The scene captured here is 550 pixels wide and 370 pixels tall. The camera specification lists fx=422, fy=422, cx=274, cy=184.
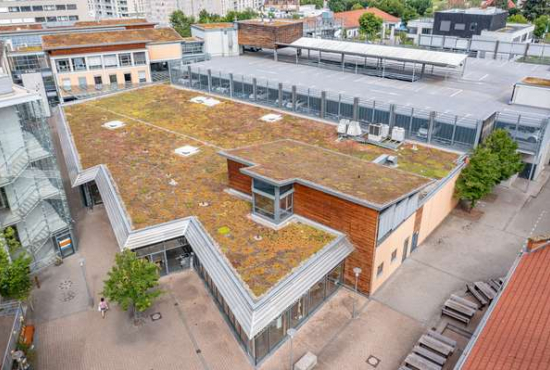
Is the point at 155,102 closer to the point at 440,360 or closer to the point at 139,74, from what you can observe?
the point at 139,74

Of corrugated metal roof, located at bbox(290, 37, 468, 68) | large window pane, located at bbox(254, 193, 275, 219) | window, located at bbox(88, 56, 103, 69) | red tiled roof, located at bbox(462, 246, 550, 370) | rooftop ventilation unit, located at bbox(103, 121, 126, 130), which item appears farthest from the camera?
window, located at bbox(88, 56, 103, 69)

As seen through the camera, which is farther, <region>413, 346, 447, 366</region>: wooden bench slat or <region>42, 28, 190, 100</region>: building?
<region>42, 28, 190, 100</region>: building

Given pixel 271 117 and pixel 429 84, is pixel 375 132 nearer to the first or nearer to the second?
pixel 271 117

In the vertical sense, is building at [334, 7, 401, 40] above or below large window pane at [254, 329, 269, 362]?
above

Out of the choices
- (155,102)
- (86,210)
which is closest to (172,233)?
(86,210)

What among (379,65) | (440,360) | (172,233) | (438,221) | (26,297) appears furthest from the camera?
(379,65)

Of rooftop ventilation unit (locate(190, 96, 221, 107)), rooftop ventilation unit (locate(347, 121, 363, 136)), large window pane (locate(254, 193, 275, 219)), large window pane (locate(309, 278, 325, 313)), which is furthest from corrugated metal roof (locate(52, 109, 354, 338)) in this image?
rooftop ventilation unit (locate(190, 96, 221, 107))

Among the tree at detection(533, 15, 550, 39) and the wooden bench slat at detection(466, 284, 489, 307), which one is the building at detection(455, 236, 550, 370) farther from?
the tree at detection(533, 15, 550, 39)

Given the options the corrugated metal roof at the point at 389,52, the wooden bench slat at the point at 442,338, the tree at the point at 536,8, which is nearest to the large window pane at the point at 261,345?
the wooden bench slat at the point at 442,338
